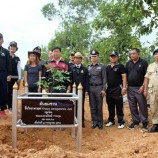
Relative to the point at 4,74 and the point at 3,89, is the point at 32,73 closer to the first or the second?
the point at 4,74

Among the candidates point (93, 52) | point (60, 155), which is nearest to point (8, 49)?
point (93, 52)

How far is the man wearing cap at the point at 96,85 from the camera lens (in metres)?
8.26

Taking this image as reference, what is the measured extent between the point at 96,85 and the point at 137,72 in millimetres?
1021

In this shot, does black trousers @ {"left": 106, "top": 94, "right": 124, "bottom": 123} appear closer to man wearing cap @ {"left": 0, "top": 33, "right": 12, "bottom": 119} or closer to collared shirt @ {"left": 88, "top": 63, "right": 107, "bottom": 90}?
collared shirt @ {"left": 88, "top": 63, "right": 107, "bottom": 90}

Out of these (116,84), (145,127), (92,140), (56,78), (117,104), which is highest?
(56,78)

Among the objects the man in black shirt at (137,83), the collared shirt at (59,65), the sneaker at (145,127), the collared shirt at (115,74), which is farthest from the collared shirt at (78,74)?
the sneaker at (145,127)

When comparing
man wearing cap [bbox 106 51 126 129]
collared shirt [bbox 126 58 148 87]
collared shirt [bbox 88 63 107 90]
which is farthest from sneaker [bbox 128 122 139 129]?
collared shirt [bbox 88 63 107 90]

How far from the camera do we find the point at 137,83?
318 inches

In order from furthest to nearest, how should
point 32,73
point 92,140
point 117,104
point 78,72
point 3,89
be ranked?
point 117,104
point 3,89
point 78,72
point 32,73
point 92,140

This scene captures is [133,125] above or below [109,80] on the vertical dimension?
below

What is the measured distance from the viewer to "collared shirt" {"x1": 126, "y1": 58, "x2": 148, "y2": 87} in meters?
8.01

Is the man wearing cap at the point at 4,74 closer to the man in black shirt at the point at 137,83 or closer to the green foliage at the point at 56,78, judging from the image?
the green foliage at the point at 56,78

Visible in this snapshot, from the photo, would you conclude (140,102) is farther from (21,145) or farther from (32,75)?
(21,145)

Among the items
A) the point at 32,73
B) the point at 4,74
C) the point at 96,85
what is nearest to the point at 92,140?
the point at 96,85
